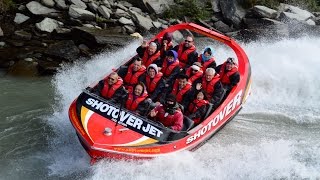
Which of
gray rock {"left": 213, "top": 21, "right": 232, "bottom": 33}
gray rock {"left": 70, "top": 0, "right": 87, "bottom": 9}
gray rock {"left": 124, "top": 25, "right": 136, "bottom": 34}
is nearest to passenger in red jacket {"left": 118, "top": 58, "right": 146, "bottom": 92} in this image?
gray rock {"left": 124, "top": 25, "right": 136, "bottom": 34}

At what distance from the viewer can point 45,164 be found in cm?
952

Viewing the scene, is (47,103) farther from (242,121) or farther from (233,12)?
(233,12)

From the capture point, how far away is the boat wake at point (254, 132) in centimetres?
914

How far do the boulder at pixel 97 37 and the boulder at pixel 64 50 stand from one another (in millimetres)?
599

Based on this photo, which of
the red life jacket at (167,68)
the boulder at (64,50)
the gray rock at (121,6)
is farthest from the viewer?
the gray rock at (121,6)

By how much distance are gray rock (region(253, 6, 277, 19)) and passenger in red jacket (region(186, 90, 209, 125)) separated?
940 cm

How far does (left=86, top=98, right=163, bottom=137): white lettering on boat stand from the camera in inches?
349

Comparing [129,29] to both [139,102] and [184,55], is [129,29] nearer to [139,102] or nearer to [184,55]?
[184,55]

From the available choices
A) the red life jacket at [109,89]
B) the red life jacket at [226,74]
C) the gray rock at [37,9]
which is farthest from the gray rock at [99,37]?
the red life jacket at [109,89]

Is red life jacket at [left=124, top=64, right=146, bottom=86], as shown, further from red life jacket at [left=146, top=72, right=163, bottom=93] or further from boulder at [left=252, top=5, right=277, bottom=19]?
boulder at [left=252, top=5, right=277, bottom=19]

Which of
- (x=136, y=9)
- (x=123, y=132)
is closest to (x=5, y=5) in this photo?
(x=136, y=9)

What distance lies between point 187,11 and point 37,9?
18.6 feet

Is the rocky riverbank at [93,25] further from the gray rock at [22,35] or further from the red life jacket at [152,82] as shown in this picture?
the red life jacket at [152,82]

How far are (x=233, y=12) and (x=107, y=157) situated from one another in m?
11.9
